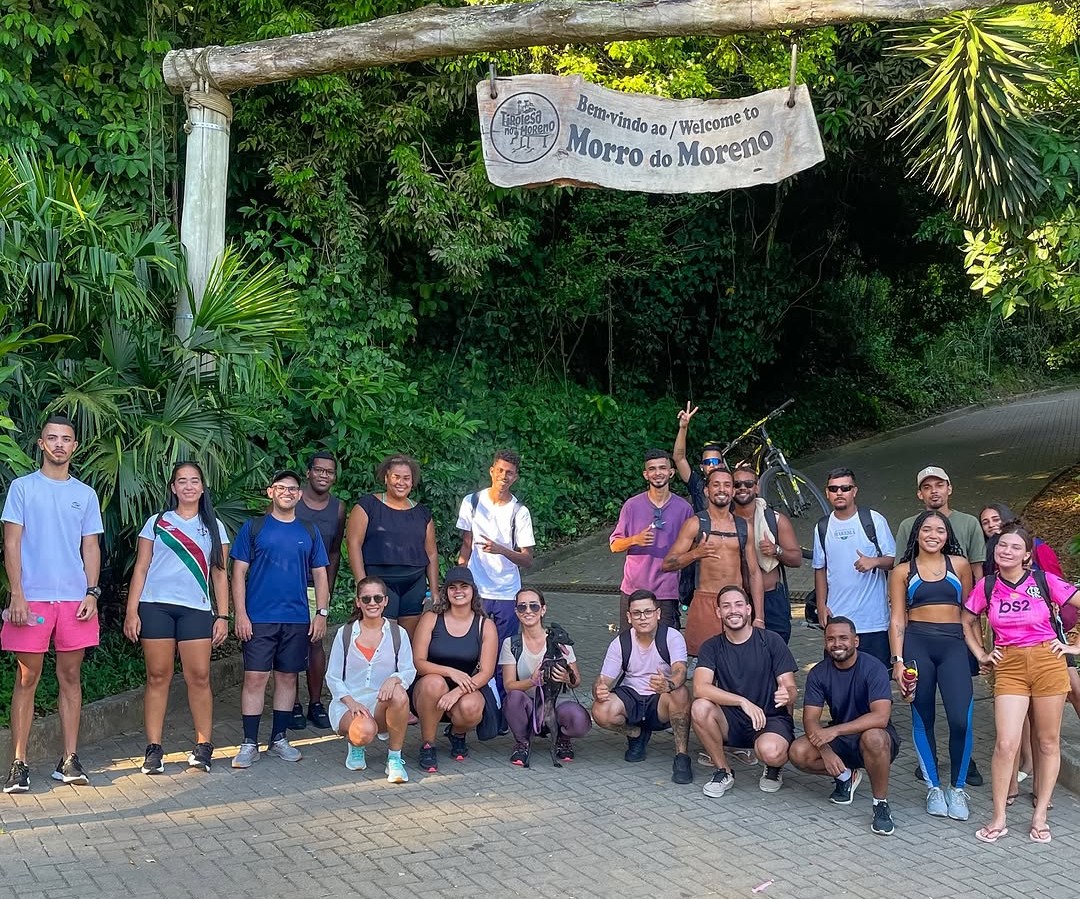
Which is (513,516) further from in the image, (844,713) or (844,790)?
(844,790)

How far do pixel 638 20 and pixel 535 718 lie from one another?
4203 millimetres

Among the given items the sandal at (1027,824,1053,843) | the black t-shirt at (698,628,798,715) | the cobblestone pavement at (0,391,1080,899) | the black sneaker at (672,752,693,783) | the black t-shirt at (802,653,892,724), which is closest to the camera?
the cobblestone pavement at (0,391,1080,899)

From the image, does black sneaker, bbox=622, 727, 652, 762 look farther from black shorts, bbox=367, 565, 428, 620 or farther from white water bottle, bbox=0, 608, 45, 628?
white water bottle, bbox=0, 608, 45, 628

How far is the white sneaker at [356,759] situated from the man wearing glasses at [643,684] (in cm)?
136

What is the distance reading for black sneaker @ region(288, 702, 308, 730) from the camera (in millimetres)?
7590

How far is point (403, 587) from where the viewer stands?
25.8 feet

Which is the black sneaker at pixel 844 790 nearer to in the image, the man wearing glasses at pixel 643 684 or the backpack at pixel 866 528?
the man wearing glasses at pixel 643 684

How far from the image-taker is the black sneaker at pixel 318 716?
7770 mm

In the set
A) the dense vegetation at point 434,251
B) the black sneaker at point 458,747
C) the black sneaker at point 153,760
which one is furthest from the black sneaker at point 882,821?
the dense vegetation at point 434,251

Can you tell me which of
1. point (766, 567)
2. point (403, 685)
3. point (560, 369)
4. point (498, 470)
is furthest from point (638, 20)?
point (560, 369)

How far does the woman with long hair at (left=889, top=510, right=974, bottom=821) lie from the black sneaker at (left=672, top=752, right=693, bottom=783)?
1.24 meters

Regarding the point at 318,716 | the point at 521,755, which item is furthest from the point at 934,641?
the point at 318,716

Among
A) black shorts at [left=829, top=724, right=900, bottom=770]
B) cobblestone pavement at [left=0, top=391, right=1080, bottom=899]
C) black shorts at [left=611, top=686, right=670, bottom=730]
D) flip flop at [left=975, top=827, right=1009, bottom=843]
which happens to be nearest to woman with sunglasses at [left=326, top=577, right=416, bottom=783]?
cobblestone pavement at [left=0, top=391, right=1080, bottom=899]

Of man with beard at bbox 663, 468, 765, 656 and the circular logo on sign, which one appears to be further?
the circular logo on sign
